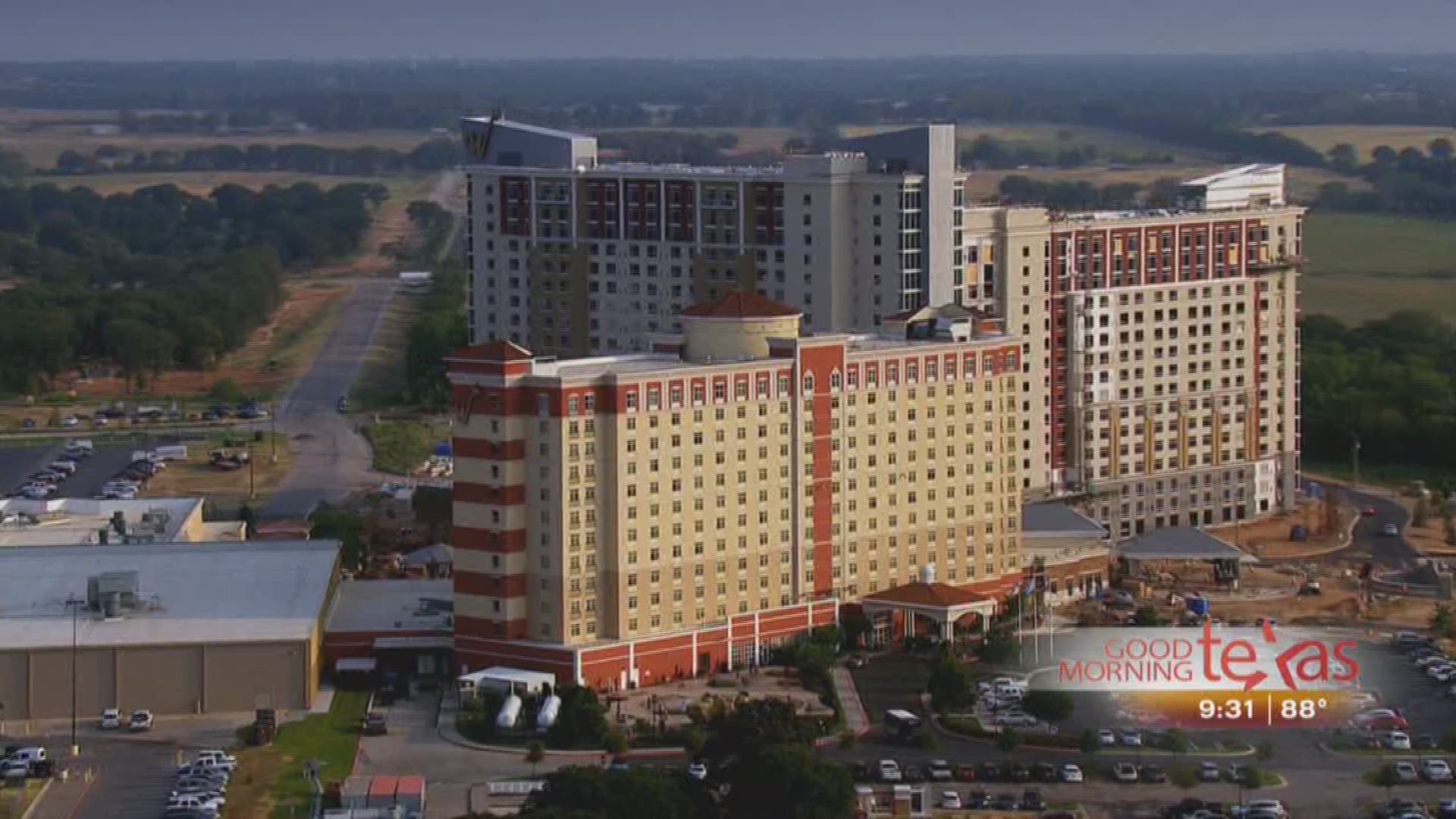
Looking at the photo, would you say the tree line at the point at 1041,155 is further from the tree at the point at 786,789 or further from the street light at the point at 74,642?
the tree at the point at 786,789

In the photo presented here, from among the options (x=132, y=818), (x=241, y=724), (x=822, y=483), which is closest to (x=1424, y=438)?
(x=822, y=483)

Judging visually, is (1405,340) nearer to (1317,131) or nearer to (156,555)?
(156,555)

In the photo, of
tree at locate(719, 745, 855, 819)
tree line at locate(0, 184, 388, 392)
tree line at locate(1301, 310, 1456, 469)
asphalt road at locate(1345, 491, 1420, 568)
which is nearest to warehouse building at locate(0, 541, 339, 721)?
tree at locate(719, 745, 855, 819)

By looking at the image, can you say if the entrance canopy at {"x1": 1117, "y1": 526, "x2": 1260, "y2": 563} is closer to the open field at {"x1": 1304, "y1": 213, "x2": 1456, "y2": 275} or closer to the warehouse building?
the warehouse building

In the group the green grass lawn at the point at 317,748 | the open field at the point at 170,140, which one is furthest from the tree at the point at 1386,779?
the open field at the point at 170,140

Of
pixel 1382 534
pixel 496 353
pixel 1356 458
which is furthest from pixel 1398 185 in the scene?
pixel 496 353
